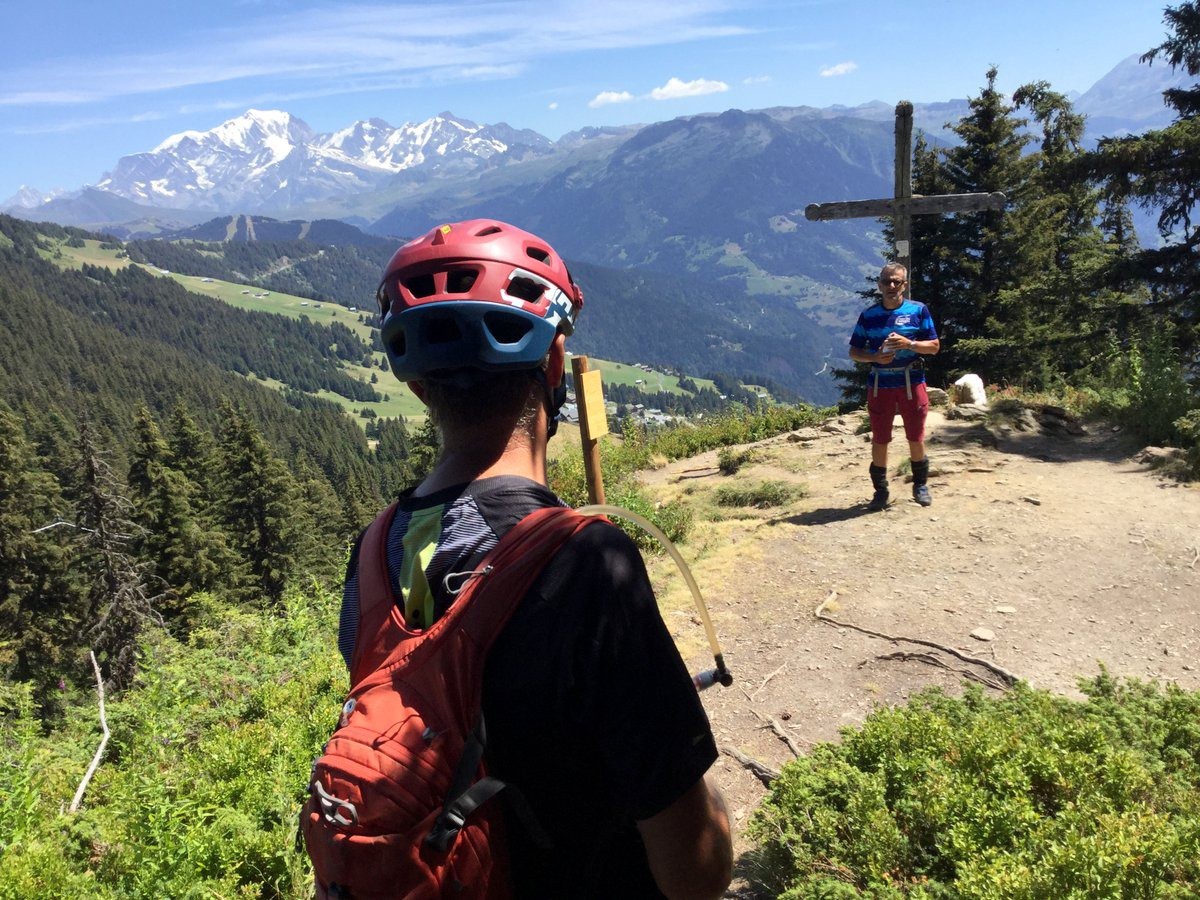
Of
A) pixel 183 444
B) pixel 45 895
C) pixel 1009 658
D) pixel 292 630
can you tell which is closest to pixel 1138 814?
pixel 1009 658

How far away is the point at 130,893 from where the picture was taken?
3.66 m

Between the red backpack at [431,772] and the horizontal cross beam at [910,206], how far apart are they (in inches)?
422

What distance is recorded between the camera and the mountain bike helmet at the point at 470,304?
5.41 ft

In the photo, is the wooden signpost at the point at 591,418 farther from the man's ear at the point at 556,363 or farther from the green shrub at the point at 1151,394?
the green shrub at the point at 1151,394

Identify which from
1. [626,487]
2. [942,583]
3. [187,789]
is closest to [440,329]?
[187,789]

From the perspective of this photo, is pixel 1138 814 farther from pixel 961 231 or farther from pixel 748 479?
pixel 961 231

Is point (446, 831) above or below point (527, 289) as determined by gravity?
below

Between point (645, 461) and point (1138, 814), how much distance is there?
10.6 meters

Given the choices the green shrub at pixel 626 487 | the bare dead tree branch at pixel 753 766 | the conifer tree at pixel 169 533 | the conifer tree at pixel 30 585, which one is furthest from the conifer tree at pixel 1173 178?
the conifer tree at pixel 30 585

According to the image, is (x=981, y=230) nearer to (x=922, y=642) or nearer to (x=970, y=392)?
(x=970, y=392)

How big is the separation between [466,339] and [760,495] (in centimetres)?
872

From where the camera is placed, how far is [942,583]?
684cm

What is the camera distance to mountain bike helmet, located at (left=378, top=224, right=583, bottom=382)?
1.65 m

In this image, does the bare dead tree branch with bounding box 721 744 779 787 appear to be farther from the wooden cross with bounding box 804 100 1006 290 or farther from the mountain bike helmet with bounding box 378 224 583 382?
the wooden cross with bounding box 804 100 1006 290
